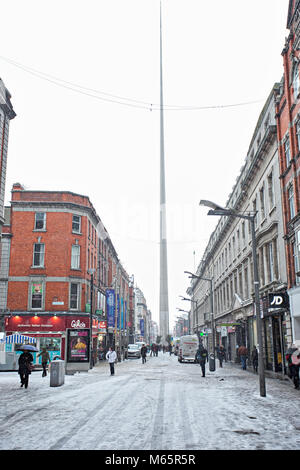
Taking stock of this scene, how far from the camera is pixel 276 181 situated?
26234mm

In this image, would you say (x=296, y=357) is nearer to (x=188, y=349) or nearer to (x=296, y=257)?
(x=296, y=257)

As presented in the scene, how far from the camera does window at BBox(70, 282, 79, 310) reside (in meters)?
41.5

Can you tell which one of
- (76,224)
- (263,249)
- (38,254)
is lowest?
(263,249)

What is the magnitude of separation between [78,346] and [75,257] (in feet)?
54.2

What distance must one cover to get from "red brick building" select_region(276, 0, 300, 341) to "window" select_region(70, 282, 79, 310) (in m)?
23.5

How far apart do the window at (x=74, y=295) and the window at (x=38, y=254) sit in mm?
3528

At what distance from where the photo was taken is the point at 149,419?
10836 mm

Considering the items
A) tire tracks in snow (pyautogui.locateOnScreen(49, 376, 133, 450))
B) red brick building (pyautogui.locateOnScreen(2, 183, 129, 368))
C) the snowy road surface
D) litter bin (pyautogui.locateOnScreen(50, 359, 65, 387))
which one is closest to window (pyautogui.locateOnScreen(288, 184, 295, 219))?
the snowy road surface

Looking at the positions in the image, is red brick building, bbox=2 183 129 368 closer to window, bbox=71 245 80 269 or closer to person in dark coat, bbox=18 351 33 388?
window, bbox=71 245 80 269

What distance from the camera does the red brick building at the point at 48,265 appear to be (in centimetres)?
4012

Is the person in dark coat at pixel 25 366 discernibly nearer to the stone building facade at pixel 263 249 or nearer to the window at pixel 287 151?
the stone building facade at pixel 263 249

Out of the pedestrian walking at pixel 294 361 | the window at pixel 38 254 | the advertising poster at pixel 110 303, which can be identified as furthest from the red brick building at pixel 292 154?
the advertising poster at pixel 110 303

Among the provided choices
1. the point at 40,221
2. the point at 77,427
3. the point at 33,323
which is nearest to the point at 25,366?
the point at 77,427
